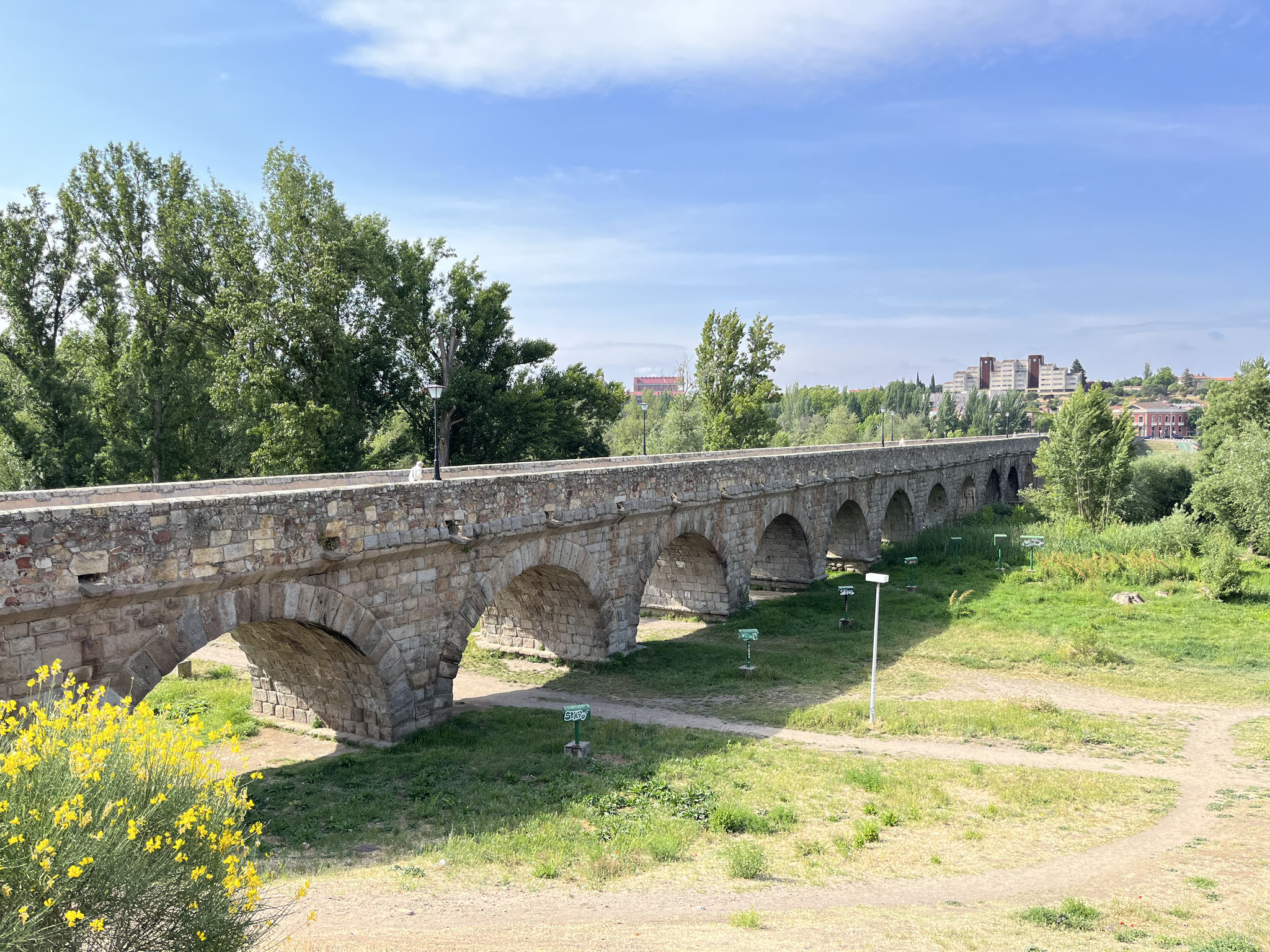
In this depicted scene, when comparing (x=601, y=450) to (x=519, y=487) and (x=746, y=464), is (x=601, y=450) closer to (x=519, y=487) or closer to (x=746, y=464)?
(x=746, y=464)

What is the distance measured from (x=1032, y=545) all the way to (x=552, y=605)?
17132 millimetres

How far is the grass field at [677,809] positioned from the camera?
8766mm

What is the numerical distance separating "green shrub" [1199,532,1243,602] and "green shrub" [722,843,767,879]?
69.5 feet

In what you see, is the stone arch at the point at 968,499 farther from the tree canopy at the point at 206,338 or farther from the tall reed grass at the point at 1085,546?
the tree canopy at the point at 206,338

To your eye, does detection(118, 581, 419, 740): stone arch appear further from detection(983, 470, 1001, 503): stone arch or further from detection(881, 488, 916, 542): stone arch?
detection(983, 470, 1001, 503): stone arch

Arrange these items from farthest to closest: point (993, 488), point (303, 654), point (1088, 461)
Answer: point (993, 488)
point (1088, 461)
point (303, 654)

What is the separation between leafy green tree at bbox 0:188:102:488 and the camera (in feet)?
82.6

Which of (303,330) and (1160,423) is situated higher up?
(1160,423)

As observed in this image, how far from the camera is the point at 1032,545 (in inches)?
1083

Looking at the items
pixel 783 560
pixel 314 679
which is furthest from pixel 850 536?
pixel 314 679

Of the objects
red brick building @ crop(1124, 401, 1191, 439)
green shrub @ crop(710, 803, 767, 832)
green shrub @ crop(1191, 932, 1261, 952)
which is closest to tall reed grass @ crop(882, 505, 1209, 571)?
green shrub @ crop(710, 803, 767, 832)

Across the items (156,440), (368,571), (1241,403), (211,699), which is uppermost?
(1241,403)

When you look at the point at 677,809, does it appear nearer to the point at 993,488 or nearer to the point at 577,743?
the point at 577,743

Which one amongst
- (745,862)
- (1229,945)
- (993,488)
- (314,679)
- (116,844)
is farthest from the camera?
(993,488)
